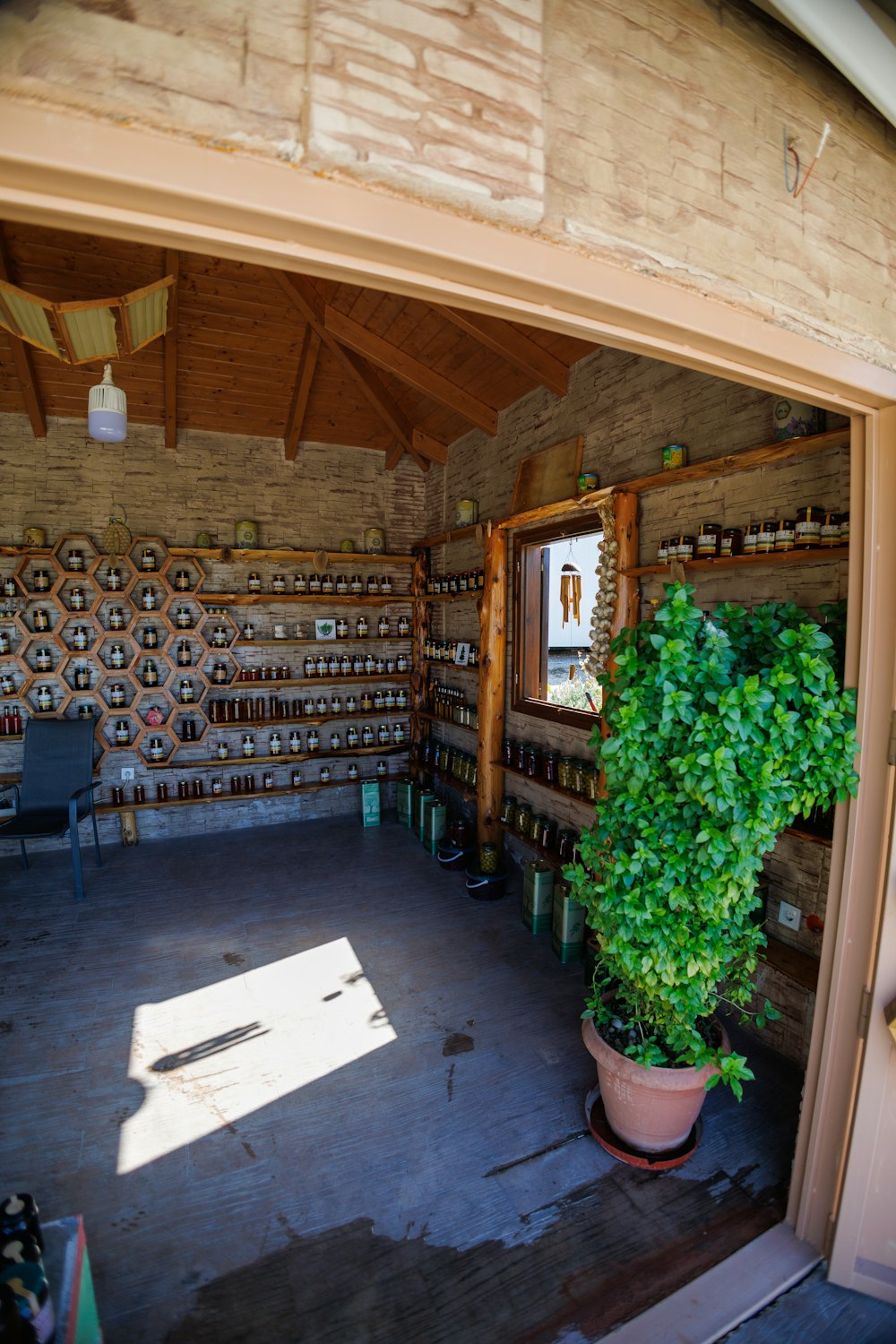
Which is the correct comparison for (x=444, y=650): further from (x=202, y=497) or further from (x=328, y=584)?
(x=202, y=497)

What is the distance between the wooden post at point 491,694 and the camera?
4.37 metres

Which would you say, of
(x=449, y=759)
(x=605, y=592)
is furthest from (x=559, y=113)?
(x=449, y=759)

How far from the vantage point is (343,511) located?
18.5ft

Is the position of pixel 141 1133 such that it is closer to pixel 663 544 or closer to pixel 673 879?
pixel 673 879

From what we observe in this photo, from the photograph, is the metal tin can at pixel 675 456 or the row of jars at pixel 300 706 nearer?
the metal tin can at pixel 675 456

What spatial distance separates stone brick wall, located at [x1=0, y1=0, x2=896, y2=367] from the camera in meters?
0.76

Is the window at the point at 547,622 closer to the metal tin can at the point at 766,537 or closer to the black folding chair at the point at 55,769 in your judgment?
the metal tin can at the point at 766,537

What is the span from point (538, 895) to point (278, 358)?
13.8 ft

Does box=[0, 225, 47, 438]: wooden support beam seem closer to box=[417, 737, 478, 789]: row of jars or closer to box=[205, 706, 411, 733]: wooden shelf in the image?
box=[205, 706, 411, 733]: wooden shelf

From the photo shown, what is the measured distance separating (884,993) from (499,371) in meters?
3.91

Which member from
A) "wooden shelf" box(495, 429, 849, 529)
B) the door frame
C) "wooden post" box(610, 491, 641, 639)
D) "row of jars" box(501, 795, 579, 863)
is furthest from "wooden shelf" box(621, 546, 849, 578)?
"row of jars" box(501, 795, 579, 863)

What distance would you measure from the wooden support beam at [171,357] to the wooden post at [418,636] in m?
2.23

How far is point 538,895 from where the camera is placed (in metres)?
3.58

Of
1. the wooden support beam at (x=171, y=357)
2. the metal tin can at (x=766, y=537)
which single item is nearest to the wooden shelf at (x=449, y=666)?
the metal tin can at (x=766, y=537)
